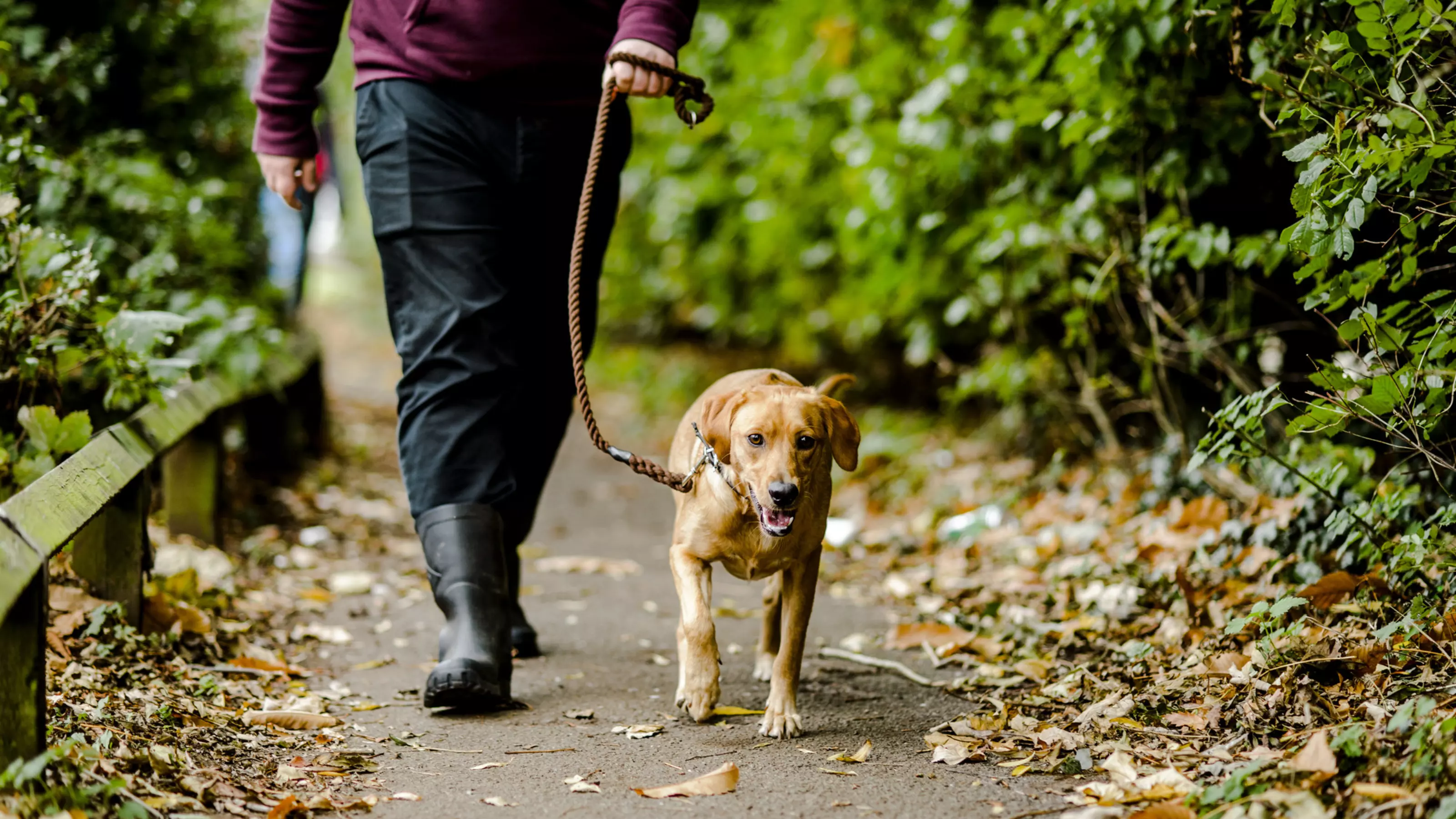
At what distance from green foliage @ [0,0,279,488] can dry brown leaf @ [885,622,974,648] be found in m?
2.32

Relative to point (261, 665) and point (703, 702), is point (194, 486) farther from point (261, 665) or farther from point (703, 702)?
point (703, 702)

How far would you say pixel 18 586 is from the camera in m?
→ 2.03

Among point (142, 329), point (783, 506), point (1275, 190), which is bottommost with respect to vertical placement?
point (783, 506)

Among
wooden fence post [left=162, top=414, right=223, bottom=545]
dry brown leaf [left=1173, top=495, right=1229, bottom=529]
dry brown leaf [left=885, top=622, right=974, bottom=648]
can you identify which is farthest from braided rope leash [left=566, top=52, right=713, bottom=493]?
dry brown leaf [left=1173, top=495, right=1229, bottom=529]

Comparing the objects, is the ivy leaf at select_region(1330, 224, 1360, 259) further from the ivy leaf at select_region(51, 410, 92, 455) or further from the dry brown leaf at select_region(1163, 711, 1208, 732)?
the ivy leaf at select_region(51, 410, 92, 455)

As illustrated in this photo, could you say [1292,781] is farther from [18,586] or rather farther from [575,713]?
[18,586]

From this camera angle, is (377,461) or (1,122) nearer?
(1,122)

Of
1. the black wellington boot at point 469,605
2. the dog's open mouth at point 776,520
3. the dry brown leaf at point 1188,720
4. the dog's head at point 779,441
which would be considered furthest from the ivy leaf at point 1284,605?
the black wellington boot at point 469,605

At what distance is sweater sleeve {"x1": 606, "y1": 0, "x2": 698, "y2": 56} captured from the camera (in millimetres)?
3062

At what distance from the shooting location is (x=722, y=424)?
3.14 meters

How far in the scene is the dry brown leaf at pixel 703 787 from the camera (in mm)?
2539

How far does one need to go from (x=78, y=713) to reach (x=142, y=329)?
4.52ft

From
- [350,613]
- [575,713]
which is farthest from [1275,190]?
[350,613]

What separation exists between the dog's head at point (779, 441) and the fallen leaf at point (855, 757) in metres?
0.52
